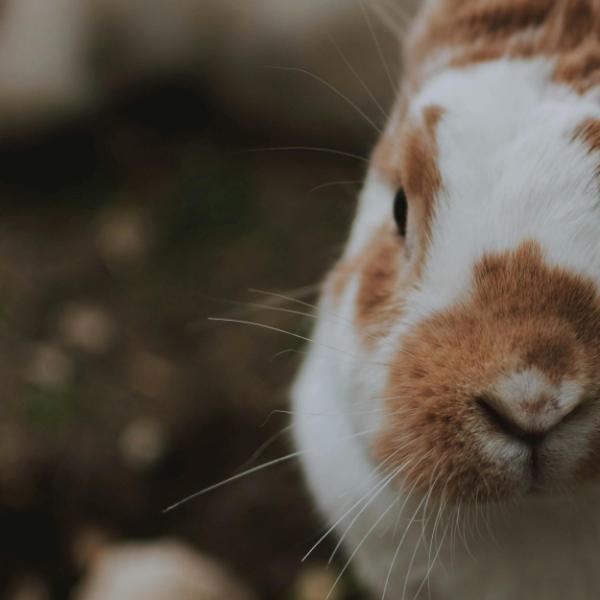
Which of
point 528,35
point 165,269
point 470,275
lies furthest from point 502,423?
point 165,269

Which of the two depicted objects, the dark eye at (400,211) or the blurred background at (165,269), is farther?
the blurred background at (165,269)

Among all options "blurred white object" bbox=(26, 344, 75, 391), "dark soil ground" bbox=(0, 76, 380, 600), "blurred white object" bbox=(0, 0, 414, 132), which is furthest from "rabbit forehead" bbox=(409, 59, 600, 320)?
"blurred white object" bbox=(0, 0, 414, 132)

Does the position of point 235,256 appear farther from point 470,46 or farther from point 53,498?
point 470,46

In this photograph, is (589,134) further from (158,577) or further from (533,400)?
(158,577)

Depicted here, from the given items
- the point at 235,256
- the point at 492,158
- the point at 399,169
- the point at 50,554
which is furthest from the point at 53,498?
the point at 492,158

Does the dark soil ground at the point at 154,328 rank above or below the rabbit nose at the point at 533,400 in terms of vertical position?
below

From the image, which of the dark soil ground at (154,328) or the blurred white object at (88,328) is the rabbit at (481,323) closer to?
the dark soil ground at (154,328)

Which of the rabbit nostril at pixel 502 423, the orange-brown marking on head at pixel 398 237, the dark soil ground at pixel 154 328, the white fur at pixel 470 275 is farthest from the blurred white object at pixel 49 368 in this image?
the rabbit nostril at pixel 502 423
